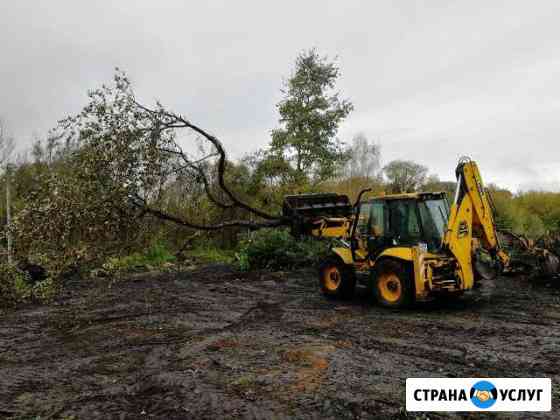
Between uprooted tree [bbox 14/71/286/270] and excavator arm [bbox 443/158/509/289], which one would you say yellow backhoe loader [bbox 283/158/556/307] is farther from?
uprooted tree [bbox 14/71/286/270]

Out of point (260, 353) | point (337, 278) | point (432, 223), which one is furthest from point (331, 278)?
point (260, 353)

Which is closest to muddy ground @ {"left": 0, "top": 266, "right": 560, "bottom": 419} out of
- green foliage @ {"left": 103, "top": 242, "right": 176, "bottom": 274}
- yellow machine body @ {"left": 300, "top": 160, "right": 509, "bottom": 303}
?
yellow machine body @ {"left": 300, "top": 160, "right": 509, "bottom": 303}

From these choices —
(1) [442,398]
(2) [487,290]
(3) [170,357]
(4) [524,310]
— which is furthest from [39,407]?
(2) [487,290]

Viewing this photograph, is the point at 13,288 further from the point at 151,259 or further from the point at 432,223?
the point at 432,223

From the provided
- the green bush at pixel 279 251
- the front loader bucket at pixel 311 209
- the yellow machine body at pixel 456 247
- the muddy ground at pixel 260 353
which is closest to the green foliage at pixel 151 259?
the green bush at pixel 279 251

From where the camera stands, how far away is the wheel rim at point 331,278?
9.50m

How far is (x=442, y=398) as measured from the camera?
4.38m

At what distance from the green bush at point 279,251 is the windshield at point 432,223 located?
6.37 meters

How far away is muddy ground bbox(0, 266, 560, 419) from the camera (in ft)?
14.5

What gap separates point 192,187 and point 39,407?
7.59 meters

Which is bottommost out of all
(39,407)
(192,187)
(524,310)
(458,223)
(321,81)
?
(39,407)

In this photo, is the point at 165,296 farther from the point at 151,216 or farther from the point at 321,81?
the point at 321,81

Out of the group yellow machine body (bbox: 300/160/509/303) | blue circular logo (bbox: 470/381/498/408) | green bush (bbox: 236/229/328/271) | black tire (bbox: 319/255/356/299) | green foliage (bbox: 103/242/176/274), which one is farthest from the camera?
green foliage (bbox: 103/242/176/274)

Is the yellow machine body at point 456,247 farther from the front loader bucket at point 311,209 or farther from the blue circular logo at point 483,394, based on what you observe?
the blue circular logo at point 483,394
